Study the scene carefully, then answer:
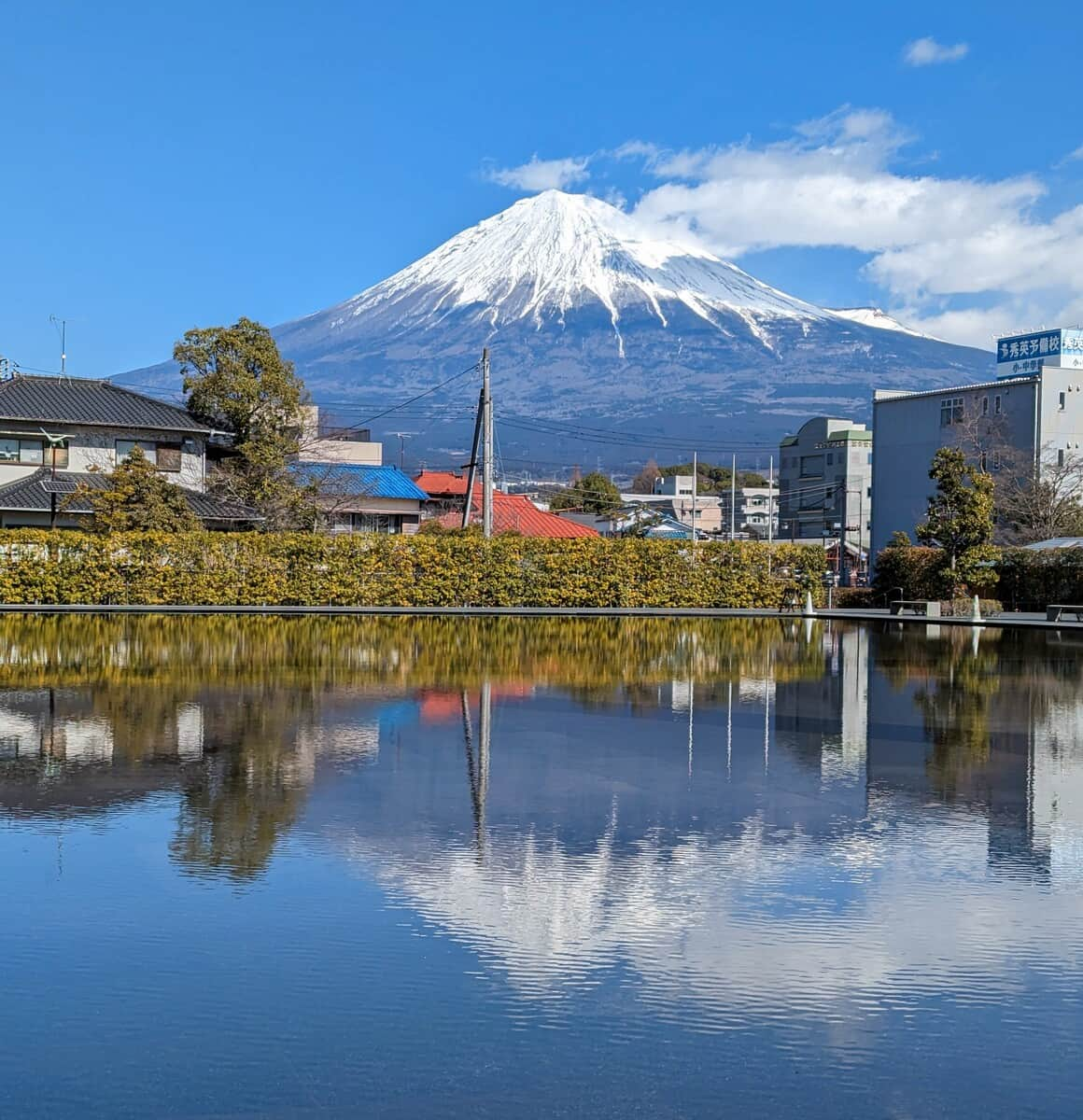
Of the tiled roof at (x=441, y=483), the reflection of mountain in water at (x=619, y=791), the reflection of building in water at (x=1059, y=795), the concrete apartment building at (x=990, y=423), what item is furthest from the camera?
the tiled roof at (x=441, y=483)

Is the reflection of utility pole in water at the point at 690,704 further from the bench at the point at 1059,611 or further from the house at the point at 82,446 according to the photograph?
the house at the point at 82,446

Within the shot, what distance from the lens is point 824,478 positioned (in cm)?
9869

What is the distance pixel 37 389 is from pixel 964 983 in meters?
43.5

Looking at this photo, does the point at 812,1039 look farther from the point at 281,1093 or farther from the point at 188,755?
the point at 188,755

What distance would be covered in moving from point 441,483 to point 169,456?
107 feet

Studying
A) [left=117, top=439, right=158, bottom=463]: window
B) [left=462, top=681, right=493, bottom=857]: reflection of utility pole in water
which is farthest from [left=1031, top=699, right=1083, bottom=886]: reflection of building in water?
[left=117, top=439, right=158, bottom=463]: window

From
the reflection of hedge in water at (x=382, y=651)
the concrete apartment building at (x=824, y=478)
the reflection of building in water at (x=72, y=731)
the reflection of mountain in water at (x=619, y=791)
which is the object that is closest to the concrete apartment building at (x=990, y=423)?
the concrete apartment building at (x=824, y=478)

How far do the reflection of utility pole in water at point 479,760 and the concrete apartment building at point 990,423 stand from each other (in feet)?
135

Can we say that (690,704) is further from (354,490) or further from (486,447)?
(354,490)

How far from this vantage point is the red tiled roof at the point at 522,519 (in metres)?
62.7

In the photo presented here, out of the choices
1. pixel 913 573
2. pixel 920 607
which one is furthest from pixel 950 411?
pixel 920 607

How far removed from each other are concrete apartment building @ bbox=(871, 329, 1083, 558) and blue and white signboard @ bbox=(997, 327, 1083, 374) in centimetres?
4

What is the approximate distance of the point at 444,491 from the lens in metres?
→ 72.4

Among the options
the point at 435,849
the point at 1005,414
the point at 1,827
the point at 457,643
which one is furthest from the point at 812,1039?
the point at 1005,414
